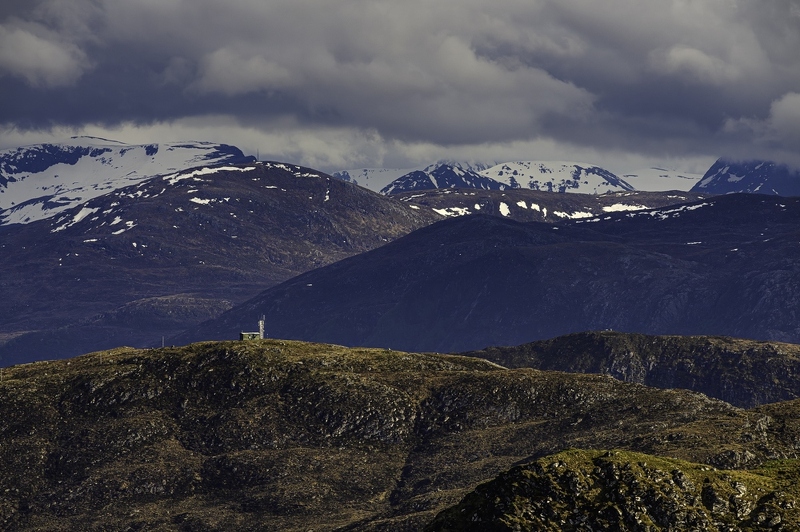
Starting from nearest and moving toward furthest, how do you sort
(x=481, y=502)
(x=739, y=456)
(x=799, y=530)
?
(x=799, y=530) < (x=481, y=502) < (x=739, y=456)

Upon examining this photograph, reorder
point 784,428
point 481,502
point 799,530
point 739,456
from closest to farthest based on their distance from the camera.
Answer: point 799,530, point 481,502, point 739,456, point 784,428

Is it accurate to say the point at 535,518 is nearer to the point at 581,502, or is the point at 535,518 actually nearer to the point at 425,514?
the point at 581,502

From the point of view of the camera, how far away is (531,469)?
113250mm

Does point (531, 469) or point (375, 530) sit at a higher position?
point (531, 469)

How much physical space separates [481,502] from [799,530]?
26.4m

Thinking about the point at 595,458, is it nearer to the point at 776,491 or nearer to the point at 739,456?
the point at 776,491

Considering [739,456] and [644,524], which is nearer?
[644,524]

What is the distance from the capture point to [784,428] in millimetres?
197625

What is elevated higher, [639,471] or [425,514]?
[639,471]

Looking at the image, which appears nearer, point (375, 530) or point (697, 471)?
point (697, 471)

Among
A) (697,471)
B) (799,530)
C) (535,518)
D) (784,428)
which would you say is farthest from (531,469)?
(784,428)

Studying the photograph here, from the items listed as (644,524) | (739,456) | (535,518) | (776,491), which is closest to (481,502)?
(535,518)

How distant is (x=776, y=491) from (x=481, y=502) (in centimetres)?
2506

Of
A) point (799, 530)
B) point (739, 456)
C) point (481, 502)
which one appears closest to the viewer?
point (799, 530)
